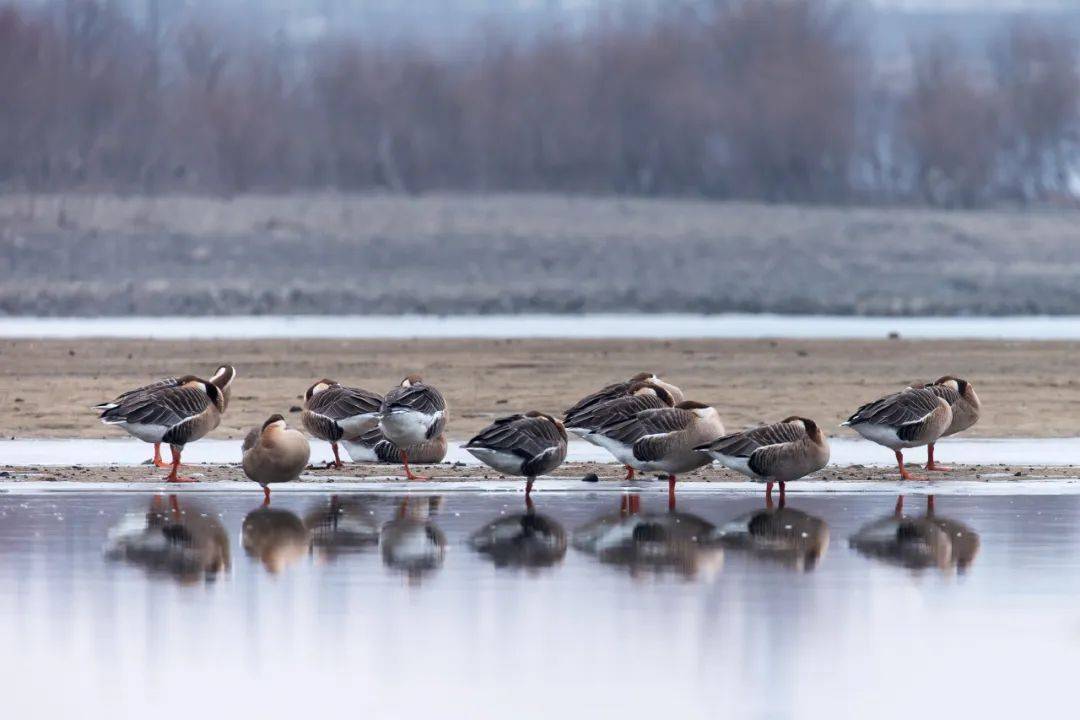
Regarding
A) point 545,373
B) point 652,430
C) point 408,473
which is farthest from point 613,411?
point 545,373

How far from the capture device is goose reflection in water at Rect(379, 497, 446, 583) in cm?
1069

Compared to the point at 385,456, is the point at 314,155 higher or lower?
higher

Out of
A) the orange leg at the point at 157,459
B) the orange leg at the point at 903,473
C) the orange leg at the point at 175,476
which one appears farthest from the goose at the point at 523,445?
the orange leg at the point at 157,459

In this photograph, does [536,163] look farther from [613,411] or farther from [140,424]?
[613,411]

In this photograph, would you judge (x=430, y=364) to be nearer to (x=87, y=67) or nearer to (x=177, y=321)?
(x=177, y=321)

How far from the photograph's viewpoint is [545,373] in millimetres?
24453

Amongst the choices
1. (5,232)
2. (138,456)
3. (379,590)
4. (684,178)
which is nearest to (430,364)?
(138,456)

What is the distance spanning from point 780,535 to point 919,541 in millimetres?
832

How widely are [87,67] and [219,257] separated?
1423cm

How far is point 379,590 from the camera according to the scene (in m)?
9.95

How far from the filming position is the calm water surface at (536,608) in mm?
7730

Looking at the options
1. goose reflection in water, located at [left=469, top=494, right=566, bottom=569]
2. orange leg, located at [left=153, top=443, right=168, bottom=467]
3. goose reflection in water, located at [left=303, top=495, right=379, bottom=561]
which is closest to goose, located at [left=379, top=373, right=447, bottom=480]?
goose reflection in water, located at [left=303, top=495, right=379, bottom=561]

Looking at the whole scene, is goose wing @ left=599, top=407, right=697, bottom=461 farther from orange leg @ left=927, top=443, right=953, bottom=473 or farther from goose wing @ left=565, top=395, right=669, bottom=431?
orange leg @ left=927, top=443, right=953, bottom=473

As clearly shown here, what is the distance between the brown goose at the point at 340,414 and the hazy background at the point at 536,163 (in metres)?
22.6
